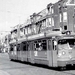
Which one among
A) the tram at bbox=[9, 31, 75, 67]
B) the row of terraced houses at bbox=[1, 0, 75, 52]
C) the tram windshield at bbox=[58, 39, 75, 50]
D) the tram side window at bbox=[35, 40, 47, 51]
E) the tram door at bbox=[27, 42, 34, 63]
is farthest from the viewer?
the row of terraced houses at bbox=[1, 0, 75, 52]

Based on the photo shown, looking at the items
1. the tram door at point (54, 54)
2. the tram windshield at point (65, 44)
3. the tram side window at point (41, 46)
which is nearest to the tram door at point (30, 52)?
the tram side window at point (41, 46)

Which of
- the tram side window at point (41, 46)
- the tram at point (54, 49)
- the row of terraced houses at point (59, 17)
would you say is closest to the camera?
the tram at point (54, 49)

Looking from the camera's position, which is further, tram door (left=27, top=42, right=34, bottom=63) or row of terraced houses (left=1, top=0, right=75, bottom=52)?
row of terraced houses (left=1, top=0, right=75, bottom=52)

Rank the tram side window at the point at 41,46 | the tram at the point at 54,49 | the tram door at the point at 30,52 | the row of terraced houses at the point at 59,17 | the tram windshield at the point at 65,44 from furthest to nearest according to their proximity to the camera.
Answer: the row of terraced houses at the point at 59,17 < the tram door at the point at 30,52 < the tram side window at the point at 41,46 < the tram windshield at the point at 65,44 < the tram at the point at 54,49

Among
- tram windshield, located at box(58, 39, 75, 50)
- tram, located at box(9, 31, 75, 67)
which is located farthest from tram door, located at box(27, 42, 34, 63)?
tram windshield, located at box(58, 39, 75, 50)

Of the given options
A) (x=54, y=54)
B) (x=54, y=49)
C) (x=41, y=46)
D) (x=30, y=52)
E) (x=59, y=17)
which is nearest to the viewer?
(x=54, y=54)

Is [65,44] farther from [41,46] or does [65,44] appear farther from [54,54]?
[41,46]

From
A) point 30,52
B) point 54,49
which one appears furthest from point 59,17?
point 54,49

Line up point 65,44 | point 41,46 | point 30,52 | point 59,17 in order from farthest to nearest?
point 59,17 < point 30,52 < point 41,46 < point 65,44

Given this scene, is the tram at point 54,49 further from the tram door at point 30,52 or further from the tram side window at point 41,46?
the tram door at point 30,52

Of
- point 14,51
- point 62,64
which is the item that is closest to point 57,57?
point 62,64

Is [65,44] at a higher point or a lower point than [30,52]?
higher

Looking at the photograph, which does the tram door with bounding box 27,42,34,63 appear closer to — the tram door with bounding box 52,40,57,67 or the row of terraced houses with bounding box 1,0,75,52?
the tram door with bounding box 52,40,57,67

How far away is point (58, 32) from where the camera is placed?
16031 millimetres
